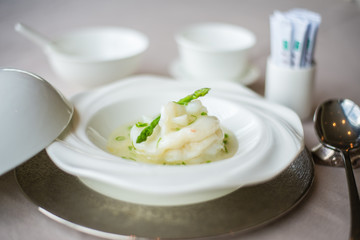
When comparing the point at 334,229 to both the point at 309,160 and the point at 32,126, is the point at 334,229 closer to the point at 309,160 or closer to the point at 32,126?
the point at 309,160

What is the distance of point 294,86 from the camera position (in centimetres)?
167

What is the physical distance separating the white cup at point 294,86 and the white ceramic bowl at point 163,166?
7.9 inches

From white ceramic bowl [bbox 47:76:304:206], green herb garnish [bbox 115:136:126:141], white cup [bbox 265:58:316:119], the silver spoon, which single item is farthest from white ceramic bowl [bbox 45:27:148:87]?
the silver spoon

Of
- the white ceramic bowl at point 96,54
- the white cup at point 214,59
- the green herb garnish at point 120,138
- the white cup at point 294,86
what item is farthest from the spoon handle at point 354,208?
the white ceramic bowl at point 96,54

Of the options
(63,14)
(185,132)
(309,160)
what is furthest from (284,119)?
(63,14)

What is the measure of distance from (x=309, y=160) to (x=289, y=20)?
0.63 metres

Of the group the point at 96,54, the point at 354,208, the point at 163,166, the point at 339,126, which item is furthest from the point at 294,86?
the point at 96,54

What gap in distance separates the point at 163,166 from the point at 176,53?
5.25 ft

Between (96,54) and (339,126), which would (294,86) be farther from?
(96,54)

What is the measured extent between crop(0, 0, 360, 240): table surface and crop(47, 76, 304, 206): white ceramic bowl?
6.6 inches

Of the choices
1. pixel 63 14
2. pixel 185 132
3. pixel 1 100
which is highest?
pixel 1 100

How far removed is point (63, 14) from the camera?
315 cm

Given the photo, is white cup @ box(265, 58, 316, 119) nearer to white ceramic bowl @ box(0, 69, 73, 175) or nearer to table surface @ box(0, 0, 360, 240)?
table surface @ box(0, 0, 360, 240)

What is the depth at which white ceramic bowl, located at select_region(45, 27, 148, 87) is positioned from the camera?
6.01ft
